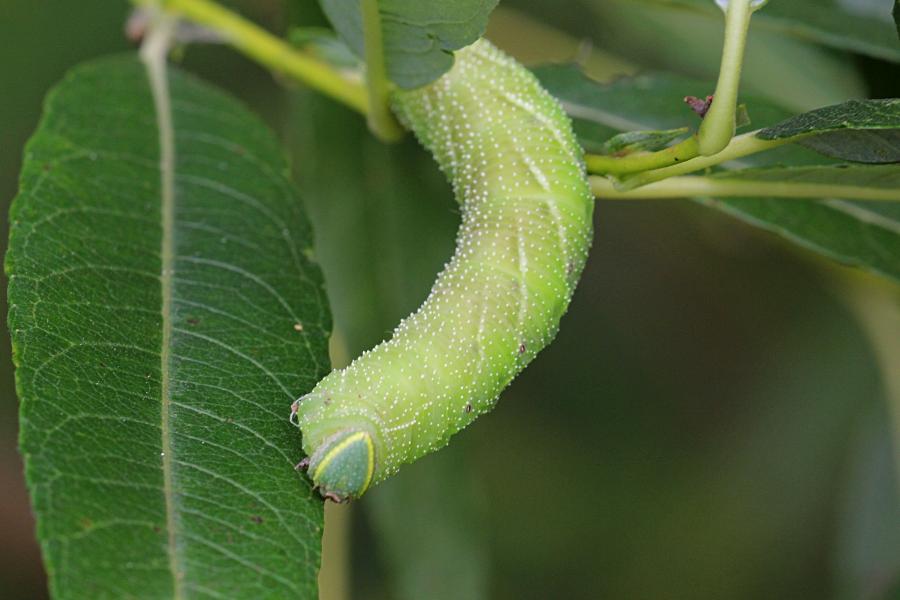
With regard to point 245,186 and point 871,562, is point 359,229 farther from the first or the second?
Answer: point 871,562

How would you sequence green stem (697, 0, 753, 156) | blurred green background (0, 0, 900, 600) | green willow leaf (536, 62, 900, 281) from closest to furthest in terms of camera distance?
green stem (697, 0, 753, 156) < green willow leaf (536, 62, 900, 281) < blurred green background (0, 0, 900, 600)

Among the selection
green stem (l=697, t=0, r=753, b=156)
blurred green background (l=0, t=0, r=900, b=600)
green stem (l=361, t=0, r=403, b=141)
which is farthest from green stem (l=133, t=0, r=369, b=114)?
blurred green background (l=0, t=0, r=900, b=600)

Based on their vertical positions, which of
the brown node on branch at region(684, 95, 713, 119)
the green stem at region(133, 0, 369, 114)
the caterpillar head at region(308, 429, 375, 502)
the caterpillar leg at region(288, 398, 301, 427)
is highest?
the green stem at region(133, 0, 369, 114)

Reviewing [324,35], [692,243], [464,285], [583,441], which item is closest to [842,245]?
[464,285]

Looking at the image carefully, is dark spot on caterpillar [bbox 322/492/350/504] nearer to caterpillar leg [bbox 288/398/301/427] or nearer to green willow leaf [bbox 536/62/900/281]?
caterpillar leg [bbox 288/398/301/427]

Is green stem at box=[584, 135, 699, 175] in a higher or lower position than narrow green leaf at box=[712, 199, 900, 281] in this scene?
lower

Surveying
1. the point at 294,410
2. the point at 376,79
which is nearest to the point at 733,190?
the point at 376,79

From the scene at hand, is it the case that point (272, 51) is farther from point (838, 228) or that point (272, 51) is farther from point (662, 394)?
point (662, 394)
